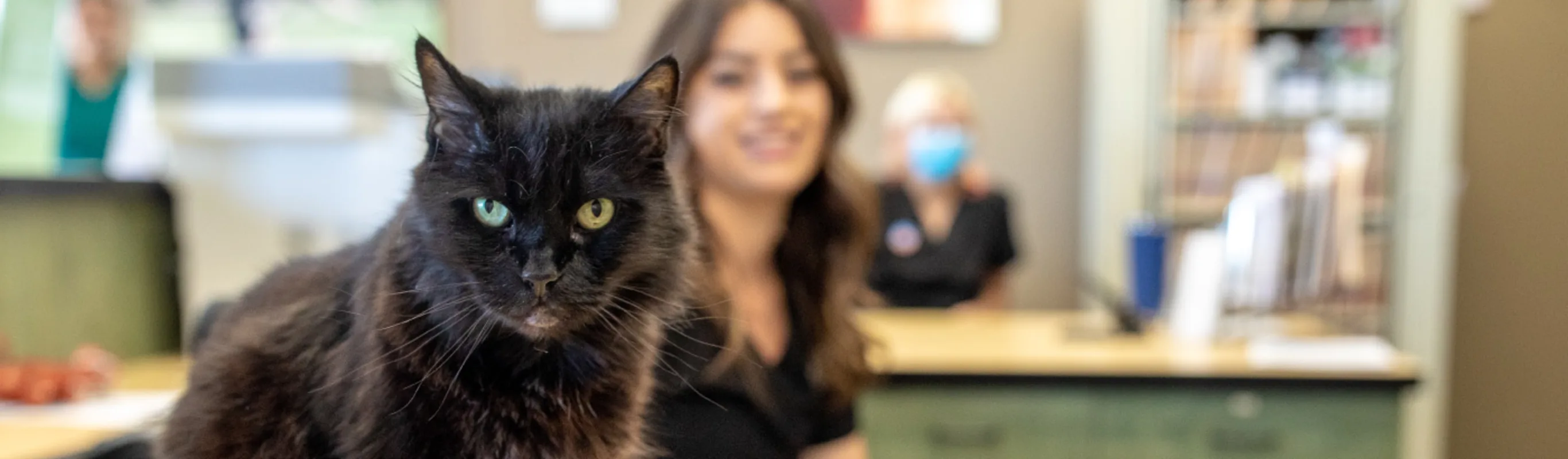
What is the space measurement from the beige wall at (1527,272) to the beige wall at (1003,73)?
7.19 feet

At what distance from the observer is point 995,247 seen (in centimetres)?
288

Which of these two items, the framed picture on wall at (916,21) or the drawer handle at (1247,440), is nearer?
the drawer handle at (1247,440)

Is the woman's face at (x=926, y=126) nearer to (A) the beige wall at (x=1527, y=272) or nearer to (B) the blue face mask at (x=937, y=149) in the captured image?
(B) the blue face mask at (x=937, y=149)

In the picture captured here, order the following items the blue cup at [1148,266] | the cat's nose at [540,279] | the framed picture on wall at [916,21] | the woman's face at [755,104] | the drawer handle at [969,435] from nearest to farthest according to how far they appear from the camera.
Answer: the cat's nose at [540,279], the woman's face at [755,104], the drawer handle at [969,435], the blue cup at [1148,266], the framed picture on wall at [916,21]

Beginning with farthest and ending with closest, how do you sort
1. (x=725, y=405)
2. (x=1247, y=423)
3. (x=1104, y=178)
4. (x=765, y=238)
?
(x=1104, y=178) < (x=1247, y=423) < (x=765, y=238) < (x=725, y=405)

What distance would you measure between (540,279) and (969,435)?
1381 millimetres

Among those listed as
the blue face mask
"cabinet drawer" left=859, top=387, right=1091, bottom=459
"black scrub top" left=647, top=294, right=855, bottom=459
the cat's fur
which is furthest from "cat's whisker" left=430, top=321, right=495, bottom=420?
the blue face mask

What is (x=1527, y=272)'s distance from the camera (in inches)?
32.9

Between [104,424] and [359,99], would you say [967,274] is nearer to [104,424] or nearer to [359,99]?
[359,99]

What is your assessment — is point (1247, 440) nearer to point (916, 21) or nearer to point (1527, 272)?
point (1527, 272)

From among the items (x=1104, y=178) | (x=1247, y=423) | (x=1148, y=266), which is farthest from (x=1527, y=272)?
(x=1104, y=178)

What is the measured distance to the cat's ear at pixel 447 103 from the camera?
1.93 ft

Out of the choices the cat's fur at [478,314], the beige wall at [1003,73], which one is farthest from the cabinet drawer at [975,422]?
the beige wall at [1003,73]

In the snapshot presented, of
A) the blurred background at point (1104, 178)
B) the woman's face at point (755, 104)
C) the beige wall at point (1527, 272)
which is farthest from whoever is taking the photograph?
the blurred background at point (1104, 178)
